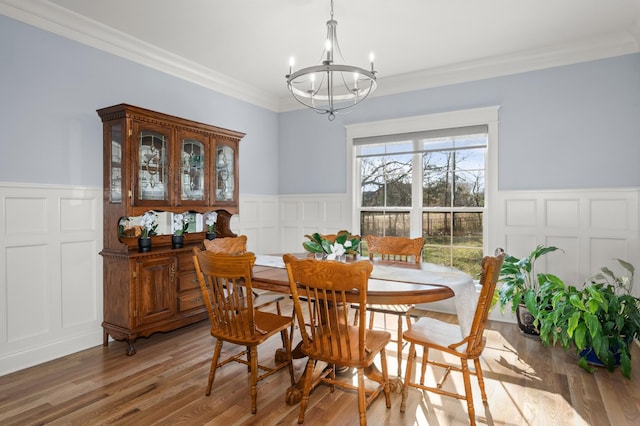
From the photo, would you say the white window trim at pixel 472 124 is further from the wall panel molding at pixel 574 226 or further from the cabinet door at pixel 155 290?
the cabinet door at pixel 155 290

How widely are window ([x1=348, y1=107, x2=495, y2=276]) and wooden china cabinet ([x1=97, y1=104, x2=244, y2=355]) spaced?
7.11 ft

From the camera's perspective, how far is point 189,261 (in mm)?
3568

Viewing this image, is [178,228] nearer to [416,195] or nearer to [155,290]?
[155,290]

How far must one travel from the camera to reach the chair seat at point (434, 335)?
83.8 inches

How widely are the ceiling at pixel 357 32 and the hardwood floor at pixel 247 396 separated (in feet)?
9.01

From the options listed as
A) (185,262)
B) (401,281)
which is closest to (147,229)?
(185,262)

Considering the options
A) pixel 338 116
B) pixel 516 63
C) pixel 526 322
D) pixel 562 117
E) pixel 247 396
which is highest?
pixel 516 63

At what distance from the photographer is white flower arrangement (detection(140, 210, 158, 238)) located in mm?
3426

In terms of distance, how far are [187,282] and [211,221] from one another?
0.88 metres

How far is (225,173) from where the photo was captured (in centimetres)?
419

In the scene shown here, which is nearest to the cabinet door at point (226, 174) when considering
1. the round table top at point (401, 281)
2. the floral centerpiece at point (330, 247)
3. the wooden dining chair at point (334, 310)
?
the round table top at point (401, 281)

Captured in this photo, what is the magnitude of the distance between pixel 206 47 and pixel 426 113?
100 inches

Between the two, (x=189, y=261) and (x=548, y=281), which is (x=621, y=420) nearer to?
(x=548, y=281)

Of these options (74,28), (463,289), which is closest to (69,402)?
(463,289)
